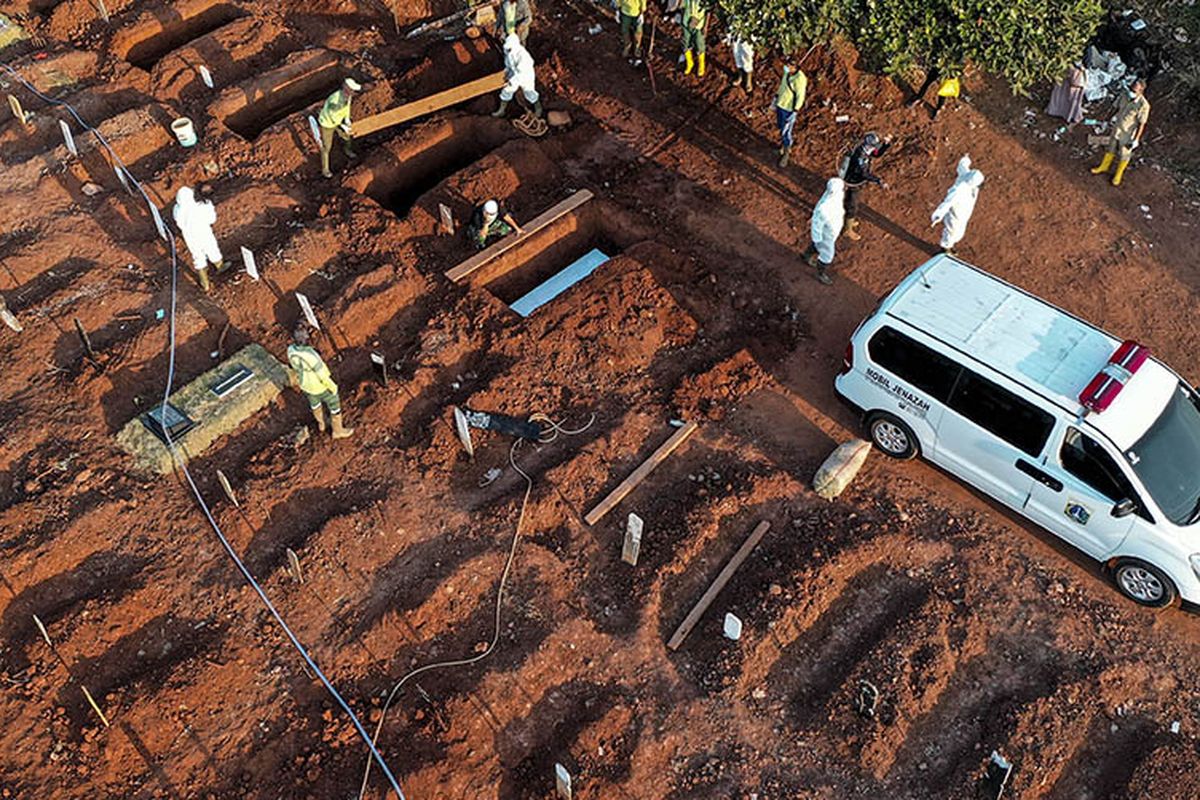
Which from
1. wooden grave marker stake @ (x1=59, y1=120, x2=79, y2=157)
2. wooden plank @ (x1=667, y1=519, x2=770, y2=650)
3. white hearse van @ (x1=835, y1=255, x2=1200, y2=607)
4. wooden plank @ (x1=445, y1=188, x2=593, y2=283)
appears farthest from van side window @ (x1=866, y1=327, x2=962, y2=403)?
wooden grave marker stake @ (x1=59, y1=120, x2=79, y2=157)

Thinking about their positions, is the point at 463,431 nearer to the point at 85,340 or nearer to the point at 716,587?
the point at 716,587

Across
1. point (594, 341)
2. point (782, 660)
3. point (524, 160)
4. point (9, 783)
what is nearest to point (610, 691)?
point (782, 660)

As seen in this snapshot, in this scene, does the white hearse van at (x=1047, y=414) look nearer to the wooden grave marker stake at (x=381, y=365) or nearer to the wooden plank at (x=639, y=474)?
the wooden plank at (x=639, y=474)

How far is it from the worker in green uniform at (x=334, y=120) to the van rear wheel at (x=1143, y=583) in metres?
11.6

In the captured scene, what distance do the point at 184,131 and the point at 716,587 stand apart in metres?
10.6

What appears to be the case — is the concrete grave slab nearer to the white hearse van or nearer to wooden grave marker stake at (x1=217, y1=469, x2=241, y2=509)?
wooden grave marker stake at (x1=217, y1=469, x2=241, y2=509)

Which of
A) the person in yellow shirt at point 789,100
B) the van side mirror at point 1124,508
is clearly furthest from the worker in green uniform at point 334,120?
the van side mirror at point 1124,508

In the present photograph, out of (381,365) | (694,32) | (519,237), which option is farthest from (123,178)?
(694,32)

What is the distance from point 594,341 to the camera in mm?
12320

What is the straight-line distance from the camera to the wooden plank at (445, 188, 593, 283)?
13117 millimetres

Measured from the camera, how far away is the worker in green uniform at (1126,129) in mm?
13320

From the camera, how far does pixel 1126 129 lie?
13.6 meters

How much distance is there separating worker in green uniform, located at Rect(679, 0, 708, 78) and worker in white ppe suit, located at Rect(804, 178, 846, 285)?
4386mm

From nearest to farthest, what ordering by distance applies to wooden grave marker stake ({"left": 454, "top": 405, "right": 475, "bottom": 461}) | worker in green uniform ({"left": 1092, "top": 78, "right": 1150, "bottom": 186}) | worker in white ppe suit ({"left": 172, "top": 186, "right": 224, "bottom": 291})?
wooden grave marker stake ({"left": 454, "top": 405, "right": 475, "bottom": 461}), worker in white ppe suit ({"left": 172, "top": 186, "right": 224, "bottom": 291}), worker in green uniform ({"left": 1092, "top": 78, "right": 1150, "bottom": 186})
